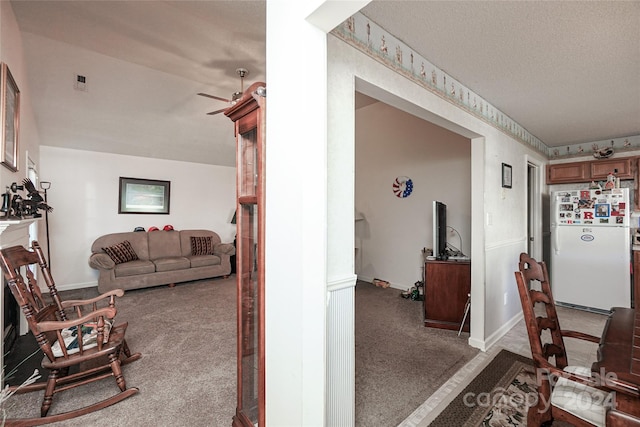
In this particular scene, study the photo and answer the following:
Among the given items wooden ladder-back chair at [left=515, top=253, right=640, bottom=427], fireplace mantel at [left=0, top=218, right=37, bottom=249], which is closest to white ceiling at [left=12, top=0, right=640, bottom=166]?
wooden ladder-back chair at [left=515, top=253, right=640, bottom=427]

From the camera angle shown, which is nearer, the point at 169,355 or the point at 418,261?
the point at 169,355

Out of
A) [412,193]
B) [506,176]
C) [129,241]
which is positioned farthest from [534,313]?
[129,241]

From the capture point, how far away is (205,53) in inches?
117

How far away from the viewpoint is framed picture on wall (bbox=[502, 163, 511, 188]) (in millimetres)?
3143

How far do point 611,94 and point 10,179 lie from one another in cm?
520

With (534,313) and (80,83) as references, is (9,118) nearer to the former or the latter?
(80,83)

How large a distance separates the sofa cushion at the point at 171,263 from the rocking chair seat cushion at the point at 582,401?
17.0ft

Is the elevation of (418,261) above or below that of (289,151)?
below

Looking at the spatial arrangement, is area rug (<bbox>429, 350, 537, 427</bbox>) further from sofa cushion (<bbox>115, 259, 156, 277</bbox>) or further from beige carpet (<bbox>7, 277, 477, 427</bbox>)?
sofa cushion (<bbox>115, 259, 156, 277</bbox>)

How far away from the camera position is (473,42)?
6.28 ft

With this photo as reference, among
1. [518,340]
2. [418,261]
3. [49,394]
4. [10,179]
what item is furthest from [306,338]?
[418,261]

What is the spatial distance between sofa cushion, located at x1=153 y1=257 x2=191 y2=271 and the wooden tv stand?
4.08m

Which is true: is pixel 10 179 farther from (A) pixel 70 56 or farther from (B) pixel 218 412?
(B) pixel 218 412

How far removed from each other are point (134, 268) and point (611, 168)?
732 centimetres
